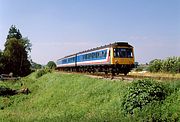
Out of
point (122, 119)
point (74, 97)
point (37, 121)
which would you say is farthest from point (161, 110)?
point (74, 97)

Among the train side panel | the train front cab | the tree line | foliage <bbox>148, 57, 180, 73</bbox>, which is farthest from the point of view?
the tree line

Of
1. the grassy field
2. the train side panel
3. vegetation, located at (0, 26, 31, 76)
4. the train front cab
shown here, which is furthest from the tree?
the train front cab

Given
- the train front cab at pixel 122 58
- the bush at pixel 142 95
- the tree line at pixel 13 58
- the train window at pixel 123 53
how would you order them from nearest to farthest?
the bush at pixel 142 95 < the train front cab at pixel 122 58 < the train window at pixel 123 53 < the tree line at pixel 13 58

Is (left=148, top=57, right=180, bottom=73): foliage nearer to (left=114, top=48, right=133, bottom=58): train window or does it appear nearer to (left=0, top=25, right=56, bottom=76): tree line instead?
(left=114, top=48, right=133, bottom=58): train window

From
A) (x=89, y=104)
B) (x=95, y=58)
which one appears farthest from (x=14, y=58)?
(x=89, y=104)

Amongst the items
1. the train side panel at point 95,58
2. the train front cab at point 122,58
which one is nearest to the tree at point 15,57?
the train side panel at point 95,58

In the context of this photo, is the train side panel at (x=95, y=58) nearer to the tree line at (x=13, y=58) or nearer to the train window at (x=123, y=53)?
the train window at (x=123, y=53)

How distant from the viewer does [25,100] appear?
114 feet

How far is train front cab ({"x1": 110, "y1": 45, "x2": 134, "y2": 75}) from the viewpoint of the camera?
31875 millimetres

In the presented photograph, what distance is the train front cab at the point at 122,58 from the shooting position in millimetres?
31875

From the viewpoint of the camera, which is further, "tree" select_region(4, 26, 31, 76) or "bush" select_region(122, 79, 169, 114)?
"tree" select_region(4, 26, 31, 76)

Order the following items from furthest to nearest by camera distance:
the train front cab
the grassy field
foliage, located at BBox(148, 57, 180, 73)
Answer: foliage, located at BBox(148, 57, 180, 73), the train front cab, the grassy field

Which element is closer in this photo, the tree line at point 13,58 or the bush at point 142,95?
the bush at point 142,95

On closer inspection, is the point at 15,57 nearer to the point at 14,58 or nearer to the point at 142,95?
the point at 14,58
